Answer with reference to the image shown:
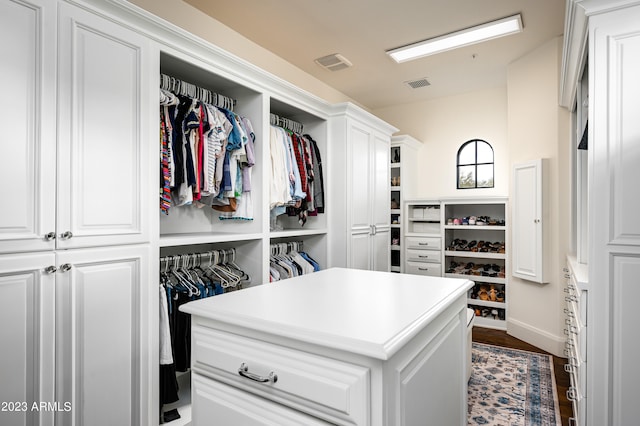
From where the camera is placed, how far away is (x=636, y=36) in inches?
64.6

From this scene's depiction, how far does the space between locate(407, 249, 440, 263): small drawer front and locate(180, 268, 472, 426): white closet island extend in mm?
3212

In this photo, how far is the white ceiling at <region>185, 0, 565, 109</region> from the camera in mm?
2734

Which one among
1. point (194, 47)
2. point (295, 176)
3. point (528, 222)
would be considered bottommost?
point (528, 222)

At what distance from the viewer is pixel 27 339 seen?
1.38 m

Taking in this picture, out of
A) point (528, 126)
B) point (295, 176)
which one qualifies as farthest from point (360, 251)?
point (528, 126)

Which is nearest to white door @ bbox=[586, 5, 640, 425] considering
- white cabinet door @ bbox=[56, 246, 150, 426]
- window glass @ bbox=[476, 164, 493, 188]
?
white cabinet door @ bbox=[56, 246, 150, 426]

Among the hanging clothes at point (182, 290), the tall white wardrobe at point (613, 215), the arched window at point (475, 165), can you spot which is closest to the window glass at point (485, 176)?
the arched window at point (475, 165)

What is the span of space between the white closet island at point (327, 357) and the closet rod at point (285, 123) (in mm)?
1998

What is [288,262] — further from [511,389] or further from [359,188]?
[511,389]

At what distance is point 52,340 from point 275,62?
294 cm

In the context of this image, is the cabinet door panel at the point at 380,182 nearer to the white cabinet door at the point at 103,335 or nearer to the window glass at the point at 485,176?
the window glass at the point at 485,176

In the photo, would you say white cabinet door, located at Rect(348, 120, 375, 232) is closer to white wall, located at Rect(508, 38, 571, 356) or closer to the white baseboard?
white wall, located at Rect(508, 38, 571, 356)

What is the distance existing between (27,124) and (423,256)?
4.05 metres

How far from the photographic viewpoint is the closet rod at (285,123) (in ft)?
9.97
